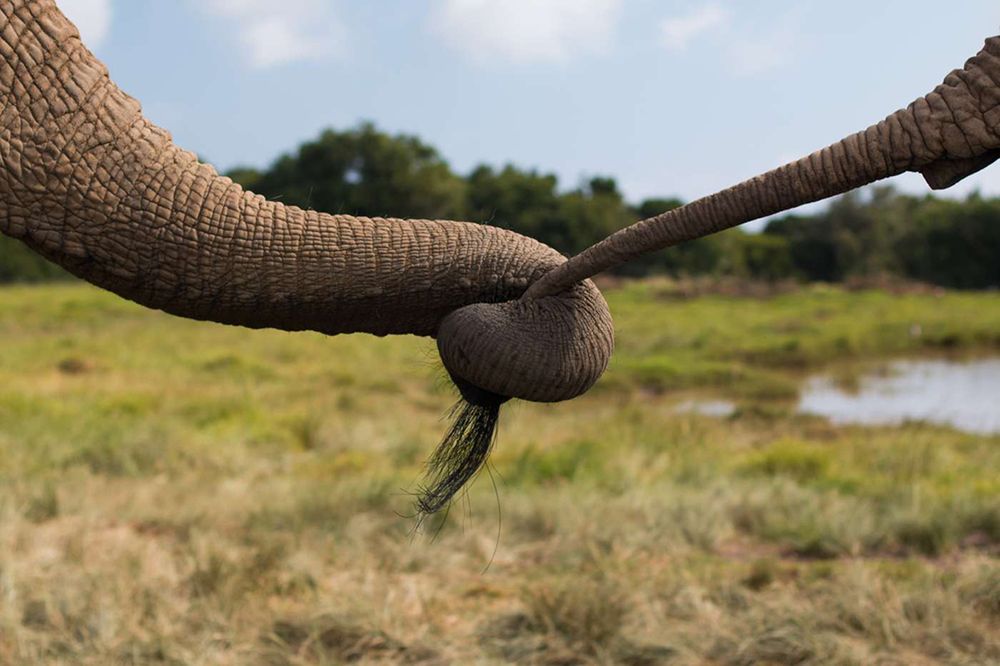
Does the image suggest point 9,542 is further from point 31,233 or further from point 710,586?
point 31,233

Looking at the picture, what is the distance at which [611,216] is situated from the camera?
55.8m

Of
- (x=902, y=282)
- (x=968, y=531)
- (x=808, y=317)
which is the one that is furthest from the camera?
(x=902, y=282)

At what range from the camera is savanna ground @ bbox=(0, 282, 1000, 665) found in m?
4.94

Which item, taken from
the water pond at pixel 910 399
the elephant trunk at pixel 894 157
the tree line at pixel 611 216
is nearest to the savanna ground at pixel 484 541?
the elephant trunk at pixel 894 157

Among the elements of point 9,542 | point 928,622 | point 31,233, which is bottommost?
point 928,622

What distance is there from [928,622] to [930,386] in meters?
15.0

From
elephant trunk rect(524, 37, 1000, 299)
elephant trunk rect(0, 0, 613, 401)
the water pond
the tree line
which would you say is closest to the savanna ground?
elephant trunk rect(0, 0, 613, 401)

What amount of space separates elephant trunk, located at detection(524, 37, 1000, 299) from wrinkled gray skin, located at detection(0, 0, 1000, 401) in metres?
0.07

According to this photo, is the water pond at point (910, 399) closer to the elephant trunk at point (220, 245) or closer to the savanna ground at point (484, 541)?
the savanna ground at point (484, 541)

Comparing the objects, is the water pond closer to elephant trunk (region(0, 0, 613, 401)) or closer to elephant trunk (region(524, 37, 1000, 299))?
elephant trunk (region(0, 0, 613, 401))

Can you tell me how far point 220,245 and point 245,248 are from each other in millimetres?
54

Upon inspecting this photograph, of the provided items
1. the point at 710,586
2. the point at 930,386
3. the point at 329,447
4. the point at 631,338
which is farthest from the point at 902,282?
the point at 710,586

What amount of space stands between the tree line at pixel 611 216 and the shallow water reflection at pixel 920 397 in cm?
2705

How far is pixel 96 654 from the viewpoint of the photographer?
482 centimetres
